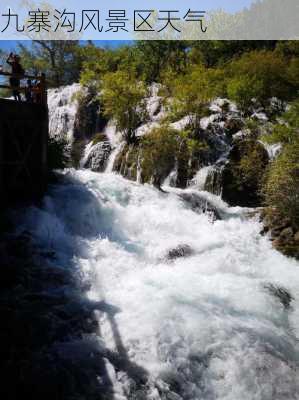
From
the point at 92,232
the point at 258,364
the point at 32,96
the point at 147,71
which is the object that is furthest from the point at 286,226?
the point at 147,71

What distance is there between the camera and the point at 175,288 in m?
9.29

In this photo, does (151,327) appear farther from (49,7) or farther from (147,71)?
(49,7)

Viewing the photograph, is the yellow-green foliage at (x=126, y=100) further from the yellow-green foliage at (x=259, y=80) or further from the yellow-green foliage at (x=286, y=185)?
the yellow-green foliage at (x=286, y=185)

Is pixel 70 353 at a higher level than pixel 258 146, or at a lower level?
lower

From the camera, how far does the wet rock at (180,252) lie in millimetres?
11615

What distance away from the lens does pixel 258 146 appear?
17953mm

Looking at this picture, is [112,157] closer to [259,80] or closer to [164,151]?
[164,151]

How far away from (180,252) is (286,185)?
197 inches

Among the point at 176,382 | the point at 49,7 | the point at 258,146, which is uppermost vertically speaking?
the point at 49,7

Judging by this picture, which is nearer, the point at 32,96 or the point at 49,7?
the point at 32,96

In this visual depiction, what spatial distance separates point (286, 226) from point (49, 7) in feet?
101

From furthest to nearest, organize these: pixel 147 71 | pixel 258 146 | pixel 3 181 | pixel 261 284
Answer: pixel 147 71 < pixel 258 146 < pixel 3 181 < pixel 261 284

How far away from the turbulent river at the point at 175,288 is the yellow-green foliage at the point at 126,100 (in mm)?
5826

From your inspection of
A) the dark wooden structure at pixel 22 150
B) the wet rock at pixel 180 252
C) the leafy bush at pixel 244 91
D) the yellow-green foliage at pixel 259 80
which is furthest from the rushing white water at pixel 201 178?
the dark wooden structure at pixel 22 150
